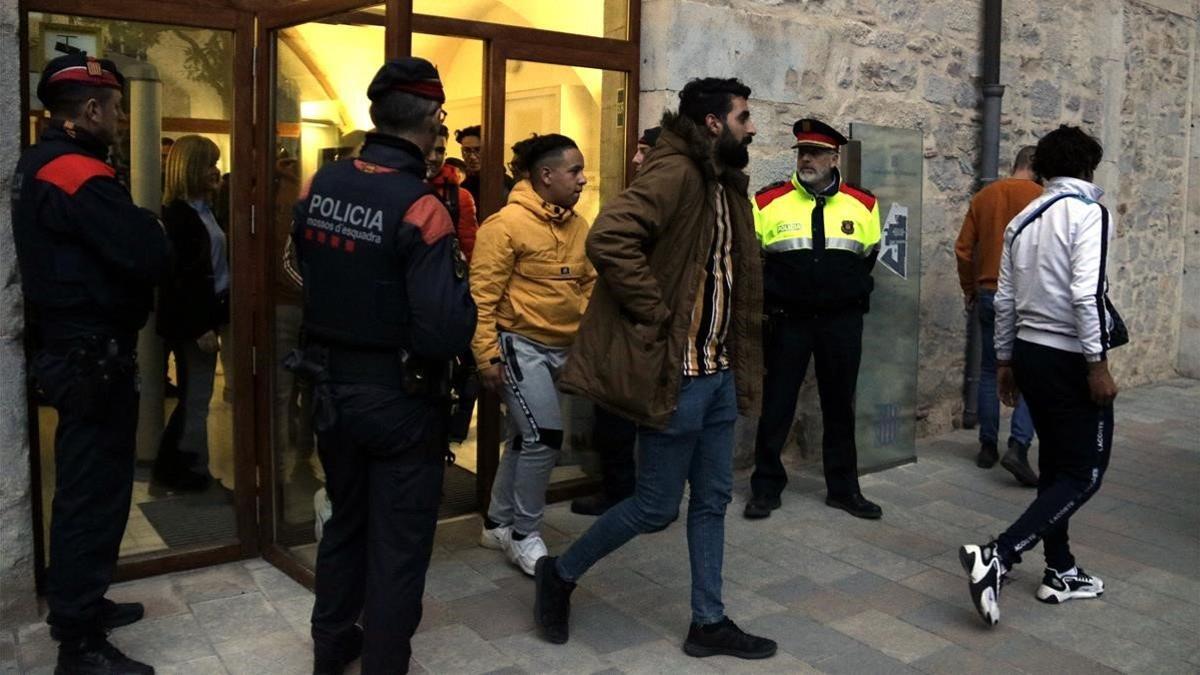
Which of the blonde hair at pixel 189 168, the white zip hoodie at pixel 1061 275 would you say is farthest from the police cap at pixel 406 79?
the white zip hoodie at pixel 1061 275

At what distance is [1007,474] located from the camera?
21.8 ft

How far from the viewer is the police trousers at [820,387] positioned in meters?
5.73

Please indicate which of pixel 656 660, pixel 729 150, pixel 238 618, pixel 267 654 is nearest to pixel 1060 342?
pixel 729 150

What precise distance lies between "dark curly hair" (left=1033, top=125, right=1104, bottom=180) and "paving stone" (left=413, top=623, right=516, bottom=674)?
272 cm

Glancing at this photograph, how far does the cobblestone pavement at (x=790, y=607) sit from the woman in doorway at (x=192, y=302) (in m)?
0.49

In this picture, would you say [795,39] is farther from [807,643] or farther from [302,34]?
[807,643]

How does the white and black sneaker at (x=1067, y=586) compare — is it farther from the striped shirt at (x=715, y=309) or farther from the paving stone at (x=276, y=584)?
the paving stone at (x=276, y=584)

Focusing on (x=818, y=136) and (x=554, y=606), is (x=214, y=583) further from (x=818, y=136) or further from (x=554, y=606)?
(x=818, y=136)

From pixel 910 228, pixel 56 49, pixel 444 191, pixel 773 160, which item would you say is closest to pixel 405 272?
pixel 56 49

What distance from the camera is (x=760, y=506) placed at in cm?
570

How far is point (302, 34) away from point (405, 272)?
5.21 feet

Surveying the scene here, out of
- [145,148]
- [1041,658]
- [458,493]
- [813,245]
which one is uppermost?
[145,148]

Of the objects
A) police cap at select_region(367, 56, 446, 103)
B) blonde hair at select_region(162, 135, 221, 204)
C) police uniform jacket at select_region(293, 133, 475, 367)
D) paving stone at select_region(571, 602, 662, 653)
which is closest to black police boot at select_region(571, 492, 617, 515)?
paving stone at select_region(571, 602, 662, 653)

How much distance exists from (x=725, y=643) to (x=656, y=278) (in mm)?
1258
